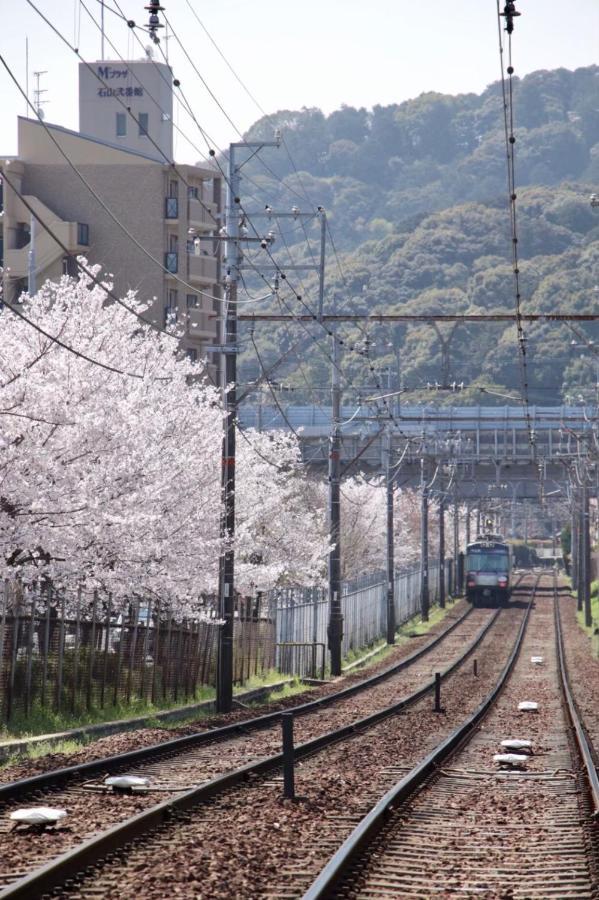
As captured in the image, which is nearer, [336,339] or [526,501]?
[336,339]

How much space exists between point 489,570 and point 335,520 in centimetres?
4381

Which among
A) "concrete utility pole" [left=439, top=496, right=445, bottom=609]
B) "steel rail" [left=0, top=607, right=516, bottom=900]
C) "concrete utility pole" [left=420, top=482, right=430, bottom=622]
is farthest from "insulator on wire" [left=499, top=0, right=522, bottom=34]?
"concrete utility pole" [left=439, top=496, right=445, bottom=609]

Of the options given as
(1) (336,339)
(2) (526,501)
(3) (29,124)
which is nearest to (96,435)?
(1) (336,339)

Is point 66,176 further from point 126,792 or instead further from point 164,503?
point 126,792

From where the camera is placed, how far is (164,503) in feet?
98.0

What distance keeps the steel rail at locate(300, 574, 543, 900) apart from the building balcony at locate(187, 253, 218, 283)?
150 ft

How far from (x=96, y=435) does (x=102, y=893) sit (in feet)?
55.3

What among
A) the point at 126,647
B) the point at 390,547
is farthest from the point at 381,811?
the point at 390,547

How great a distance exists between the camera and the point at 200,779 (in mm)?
15547

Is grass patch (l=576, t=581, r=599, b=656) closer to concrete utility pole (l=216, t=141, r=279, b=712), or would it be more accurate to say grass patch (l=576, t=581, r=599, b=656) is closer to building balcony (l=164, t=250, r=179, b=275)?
concrete utility pole (l=216, t=141, r=279, b=712)

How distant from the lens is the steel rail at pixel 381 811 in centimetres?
955

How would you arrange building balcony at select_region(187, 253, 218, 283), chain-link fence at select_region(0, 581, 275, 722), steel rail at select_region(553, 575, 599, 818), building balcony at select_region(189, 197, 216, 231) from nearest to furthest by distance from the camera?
steel rail at select_region(553, 575, 599, 818) → chain-link fence at select_region(0, 581, 275, 722) → building balcony at select_region(187, 253, 218, 283) → building balcony at select_region(189, 197, 216, 231)

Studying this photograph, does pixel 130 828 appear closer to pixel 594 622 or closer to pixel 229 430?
pixel 229 430

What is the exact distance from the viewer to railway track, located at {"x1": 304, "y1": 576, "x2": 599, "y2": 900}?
A: 33.0ft
